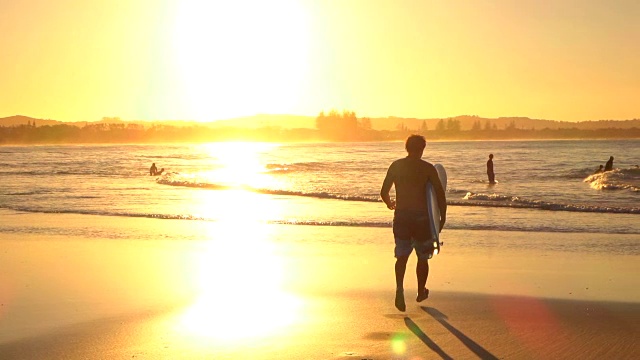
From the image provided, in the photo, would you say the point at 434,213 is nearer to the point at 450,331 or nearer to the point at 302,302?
the point at 450,331

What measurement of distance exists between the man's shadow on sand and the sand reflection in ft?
3.96

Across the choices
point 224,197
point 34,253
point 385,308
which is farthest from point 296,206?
point 385,308

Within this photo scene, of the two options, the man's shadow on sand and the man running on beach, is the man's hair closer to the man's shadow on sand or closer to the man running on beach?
the man running on beach

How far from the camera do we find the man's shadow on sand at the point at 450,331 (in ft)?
21.3

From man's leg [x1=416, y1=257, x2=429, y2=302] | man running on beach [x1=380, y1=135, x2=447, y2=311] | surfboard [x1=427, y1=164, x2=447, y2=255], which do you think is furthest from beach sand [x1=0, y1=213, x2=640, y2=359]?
surfboard [x1=427, y1=164, x2=447, y2=255]

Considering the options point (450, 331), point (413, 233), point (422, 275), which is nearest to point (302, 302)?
point (422, 275)

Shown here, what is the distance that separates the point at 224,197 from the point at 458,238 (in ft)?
49.4

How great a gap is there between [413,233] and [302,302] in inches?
60.9

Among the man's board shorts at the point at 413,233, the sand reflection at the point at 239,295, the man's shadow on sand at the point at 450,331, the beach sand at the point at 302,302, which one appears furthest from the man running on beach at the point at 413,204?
the sand reflection at the point at 239,295

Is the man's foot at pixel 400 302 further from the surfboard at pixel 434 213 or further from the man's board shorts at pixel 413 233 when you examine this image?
the surfboard at pixel 434 213

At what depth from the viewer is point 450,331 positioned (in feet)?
24.1

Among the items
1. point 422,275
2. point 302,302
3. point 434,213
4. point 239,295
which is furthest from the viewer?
point 239,295

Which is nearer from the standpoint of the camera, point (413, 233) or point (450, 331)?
point (450, 331)

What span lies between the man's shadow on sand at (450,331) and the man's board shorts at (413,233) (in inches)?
24.9
